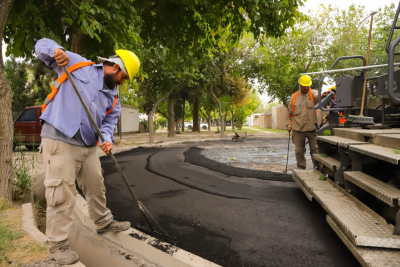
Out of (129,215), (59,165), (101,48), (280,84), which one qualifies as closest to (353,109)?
(129,215)

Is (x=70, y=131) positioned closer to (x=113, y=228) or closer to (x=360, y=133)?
(x=113, y=228)

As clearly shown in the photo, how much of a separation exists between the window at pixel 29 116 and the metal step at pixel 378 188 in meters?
13.2

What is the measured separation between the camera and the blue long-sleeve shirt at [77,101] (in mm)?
2688

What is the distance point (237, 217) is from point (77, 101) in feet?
8.51

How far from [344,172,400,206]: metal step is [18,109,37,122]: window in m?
13.2

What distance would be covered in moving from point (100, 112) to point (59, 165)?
661 millimetres

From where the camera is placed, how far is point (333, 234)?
3.49 meters

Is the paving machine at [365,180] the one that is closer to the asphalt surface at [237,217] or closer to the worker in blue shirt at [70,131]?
the asphalt surface at [237,217]

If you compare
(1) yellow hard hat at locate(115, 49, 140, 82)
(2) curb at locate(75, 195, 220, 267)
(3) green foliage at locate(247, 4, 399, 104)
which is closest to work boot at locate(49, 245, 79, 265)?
(2) curb at locate(75, 195, 220, 267)

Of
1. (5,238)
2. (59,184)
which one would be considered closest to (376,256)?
(59,184)

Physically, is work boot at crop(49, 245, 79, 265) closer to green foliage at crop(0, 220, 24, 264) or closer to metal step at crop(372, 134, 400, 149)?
green foliage at crop(0, 220, 24, 264)

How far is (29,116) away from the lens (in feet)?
43.0

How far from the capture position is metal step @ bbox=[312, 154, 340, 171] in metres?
4.15

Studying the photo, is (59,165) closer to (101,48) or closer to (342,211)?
(342,211)
